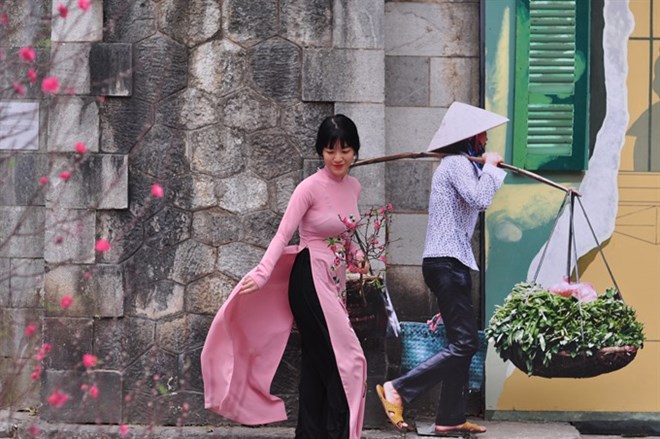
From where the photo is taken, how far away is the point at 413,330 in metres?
6.40

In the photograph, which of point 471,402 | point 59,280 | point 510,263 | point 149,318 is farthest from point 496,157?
point 59,280

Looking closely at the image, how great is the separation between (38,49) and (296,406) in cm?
275

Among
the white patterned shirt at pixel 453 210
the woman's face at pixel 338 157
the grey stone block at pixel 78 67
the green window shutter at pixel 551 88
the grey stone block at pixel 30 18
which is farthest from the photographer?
the grey stone block at pixel 30 18

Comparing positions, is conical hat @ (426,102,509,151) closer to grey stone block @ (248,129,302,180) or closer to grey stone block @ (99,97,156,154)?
grey stone block @ (248,129,302,180)

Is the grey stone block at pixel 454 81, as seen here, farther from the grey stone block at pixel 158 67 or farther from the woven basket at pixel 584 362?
the woven basket at pixel 584 362

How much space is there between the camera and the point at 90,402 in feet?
20.3

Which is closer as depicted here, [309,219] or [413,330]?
[309,219]

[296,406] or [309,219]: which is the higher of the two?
[309,219]

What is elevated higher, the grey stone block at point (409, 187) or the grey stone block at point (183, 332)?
the grey stone block at point (409, 187)

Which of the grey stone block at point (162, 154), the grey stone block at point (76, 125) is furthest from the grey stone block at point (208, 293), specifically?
the grey stone block at point (76, 125)

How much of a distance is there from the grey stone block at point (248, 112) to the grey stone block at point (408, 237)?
1.02m

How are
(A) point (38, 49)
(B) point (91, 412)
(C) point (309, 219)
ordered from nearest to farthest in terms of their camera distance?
1. (C) point (309, 219)
2. (B) point (91, 412)
3. (A) point (38, 49)

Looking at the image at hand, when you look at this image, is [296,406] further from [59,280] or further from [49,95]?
[49,95]

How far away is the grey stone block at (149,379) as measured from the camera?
624 centimetres
